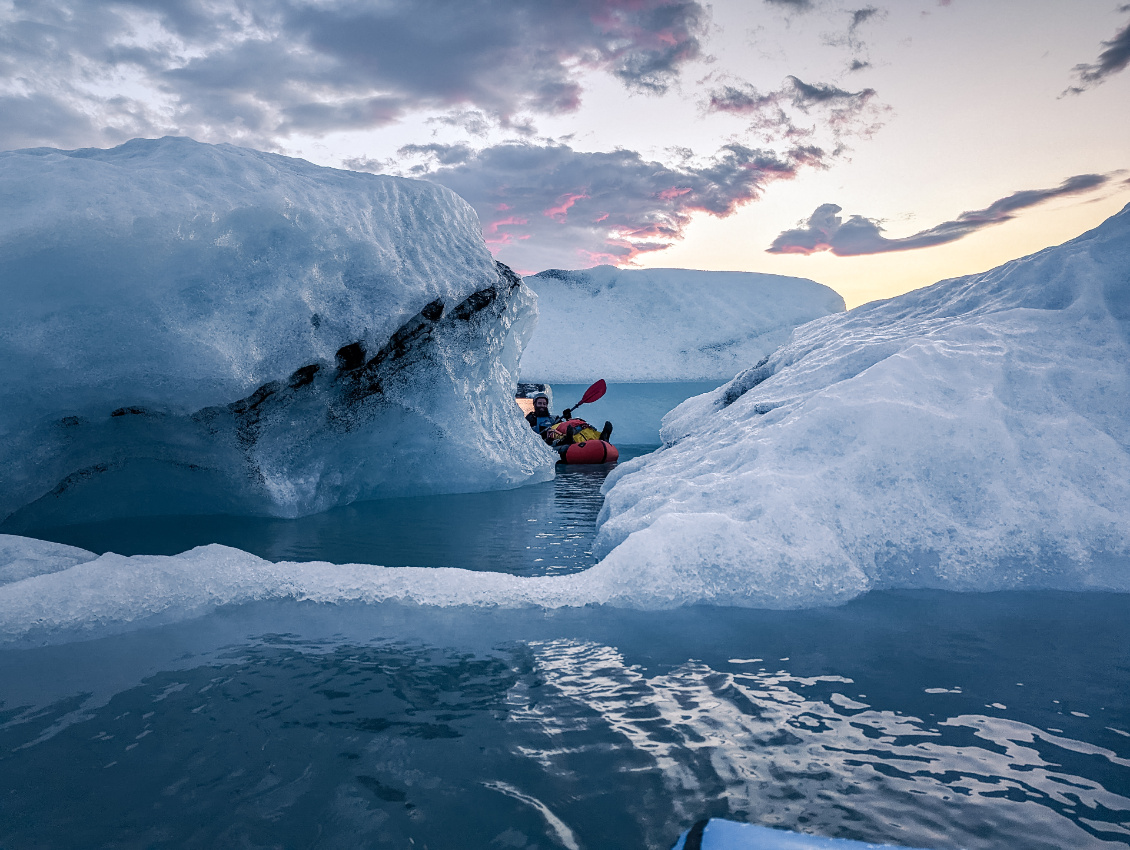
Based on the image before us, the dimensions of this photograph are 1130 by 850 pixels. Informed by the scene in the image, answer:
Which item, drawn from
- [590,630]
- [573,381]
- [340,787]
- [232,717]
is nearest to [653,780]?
[340,787]

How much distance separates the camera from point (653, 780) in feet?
5.19

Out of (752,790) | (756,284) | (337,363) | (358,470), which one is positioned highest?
(756,284)

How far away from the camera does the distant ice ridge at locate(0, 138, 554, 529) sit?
13.3 feet

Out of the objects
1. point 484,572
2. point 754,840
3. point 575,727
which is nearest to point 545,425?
point 484,572

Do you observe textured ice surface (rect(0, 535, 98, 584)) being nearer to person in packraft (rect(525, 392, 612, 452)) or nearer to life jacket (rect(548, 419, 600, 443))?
person in packraft (rect(525, 392, 612, 452))

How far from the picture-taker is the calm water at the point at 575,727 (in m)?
1.44

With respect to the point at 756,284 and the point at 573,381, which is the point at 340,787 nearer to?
the point at 573,381

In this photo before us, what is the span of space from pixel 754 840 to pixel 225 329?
4.73 metres

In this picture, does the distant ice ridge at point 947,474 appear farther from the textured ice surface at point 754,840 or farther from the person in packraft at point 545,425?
the person in packraft at point 545,425

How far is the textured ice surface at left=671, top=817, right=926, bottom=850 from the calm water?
0.26 m

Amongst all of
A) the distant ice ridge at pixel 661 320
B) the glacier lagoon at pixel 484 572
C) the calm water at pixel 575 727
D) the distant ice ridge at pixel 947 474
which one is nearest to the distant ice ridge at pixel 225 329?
the glacier lagoon at pixel 484 572

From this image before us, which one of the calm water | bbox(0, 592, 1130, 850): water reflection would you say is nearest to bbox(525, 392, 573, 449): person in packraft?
the calm water

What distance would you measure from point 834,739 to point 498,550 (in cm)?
311

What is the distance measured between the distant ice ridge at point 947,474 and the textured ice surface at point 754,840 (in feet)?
6.10
